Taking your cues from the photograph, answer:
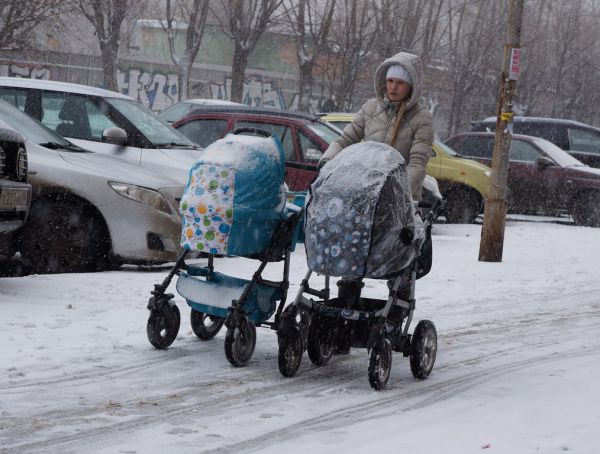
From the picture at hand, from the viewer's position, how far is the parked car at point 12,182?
28.4ft

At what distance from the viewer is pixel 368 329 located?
6.74m

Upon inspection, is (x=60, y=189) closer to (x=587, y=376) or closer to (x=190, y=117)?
(x=587, y=376)

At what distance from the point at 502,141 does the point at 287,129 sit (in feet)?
10.1

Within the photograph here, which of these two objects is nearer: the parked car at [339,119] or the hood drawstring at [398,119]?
the hood drawstring at [398,119]

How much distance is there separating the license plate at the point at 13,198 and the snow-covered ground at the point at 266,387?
68 centimetres

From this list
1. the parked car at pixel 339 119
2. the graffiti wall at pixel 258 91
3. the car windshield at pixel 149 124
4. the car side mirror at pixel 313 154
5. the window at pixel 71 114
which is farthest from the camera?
the graffiti wall at pixel 258 91

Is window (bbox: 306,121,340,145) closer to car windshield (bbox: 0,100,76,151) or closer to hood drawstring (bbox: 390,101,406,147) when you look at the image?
car windshield (bbox: 0,100,76,151)

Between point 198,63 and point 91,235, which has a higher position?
point 198,63

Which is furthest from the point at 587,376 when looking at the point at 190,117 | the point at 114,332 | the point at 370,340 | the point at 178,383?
the point at 190,117

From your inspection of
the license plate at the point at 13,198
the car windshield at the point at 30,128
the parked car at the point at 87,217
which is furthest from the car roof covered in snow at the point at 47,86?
the license plate at the point at 13,198

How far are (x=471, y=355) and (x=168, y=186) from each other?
3.93m

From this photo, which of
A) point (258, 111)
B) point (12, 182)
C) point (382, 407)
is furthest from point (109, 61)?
point (382, 407)

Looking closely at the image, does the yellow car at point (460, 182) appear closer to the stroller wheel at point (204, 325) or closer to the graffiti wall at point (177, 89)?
the stroller wheel at point (204, 325)

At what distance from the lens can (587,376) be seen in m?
7.17
